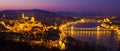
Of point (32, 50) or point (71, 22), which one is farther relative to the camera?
point (71, 22)

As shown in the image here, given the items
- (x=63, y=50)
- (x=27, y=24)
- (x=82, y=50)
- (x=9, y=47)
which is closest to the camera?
(x=9, y=47)

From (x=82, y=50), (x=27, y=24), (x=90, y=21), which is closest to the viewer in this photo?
(x=82, y=50)

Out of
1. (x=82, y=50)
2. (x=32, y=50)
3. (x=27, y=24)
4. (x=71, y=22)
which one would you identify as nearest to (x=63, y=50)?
(x=82, y=50)

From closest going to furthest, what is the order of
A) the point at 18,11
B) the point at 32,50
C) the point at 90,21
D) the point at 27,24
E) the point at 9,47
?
1. the point at 9,47
2. the point at 32,50
3. the point at 27,24
4. the point at 18,11
5. the point at 90,21

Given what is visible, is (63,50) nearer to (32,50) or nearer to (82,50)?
(82,50)

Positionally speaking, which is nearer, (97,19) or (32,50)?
(32,50)

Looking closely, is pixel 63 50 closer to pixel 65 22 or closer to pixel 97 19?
pixel 65 22

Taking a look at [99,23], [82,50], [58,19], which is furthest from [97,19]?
[82,50]

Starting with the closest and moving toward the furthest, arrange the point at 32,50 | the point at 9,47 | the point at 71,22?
1. the point at 9,47
2. the point at 32,50
3. the point at 71,22
